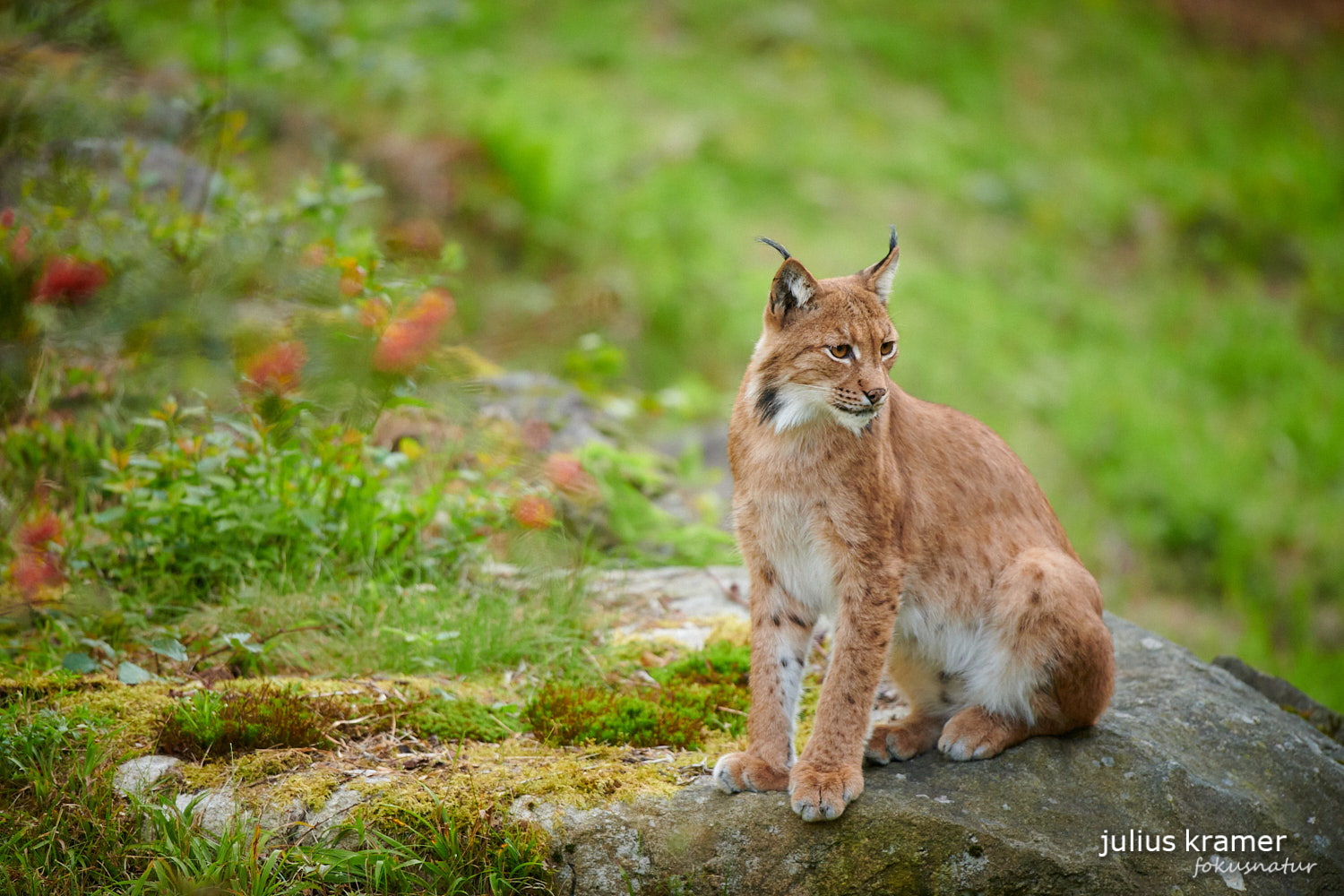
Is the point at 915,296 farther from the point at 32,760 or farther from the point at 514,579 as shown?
the point at 32,760

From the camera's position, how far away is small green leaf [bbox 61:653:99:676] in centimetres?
400

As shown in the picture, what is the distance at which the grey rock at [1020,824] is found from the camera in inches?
133

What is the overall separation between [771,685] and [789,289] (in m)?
1.45

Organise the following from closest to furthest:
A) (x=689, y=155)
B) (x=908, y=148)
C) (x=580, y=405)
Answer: (x=580, y=405) → (x=689, y=155) → (x=908, y=148)

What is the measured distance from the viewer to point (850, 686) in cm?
368

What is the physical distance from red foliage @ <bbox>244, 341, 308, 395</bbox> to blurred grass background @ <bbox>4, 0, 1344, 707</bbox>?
3.97m

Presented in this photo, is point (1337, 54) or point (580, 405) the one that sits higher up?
point (1337, 54)

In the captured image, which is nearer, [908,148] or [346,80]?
[346,80]

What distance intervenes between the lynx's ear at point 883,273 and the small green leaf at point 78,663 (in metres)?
3.34

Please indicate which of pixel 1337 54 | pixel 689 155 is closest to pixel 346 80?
pixel 689 155

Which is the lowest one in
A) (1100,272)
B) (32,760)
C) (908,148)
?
(32,760)

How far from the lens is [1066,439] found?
Result: 10125 millimetres

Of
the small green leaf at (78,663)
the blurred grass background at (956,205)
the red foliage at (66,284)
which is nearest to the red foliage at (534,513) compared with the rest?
the small green leaf at (78,663)

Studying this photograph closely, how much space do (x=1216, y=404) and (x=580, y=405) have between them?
7.52m
